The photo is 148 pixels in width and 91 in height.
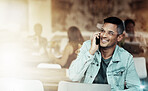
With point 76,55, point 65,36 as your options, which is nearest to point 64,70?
point 76,55

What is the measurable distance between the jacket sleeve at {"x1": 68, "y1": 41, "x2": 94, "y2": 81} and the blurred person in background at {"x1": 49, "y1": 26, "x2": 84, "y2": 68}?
10cm

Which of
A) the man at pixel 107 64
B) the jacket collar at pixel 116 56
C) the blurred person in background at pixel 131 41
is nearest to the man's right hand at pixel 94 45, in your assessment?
the man at pixel 107 64

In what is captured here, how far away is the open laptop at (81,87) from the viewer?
7.38 ft

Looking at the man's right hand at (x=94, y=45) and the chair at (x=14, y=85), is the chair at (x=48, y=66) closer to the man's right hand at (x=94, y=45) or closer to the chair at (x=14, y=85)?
the chair at (x=14, y=85)

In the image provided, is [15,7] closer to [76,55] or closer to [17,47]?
[17,47]

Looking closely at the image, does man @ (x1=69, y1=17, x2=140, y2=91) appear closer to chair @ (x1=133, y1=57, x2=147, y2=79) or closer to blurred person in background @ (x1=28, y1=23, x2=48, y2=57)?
chair @ (x1=133, y1=57, x2=147, y2=79)

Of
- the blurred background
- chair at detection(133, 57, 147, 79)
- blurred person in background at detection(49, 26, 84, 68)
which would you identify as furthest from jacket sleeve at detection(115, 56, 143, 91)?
blurred person in background at detection(49, 26, 84, 68)

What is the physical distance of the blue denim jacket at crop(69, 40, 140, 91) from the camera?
2.45 metres

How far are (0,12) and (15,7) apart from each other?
24cm

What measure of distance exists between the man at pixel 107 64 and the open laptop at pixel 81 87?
165mm

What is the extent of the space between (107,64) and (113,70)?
106 millimetres

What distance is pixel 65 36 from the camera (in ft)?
8.68

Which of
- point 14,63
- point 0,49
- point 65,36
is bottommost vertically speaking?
point 14,63

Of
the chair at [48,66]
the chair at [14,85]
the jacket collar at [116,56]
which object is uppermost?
the jacket collar at [116,56]
